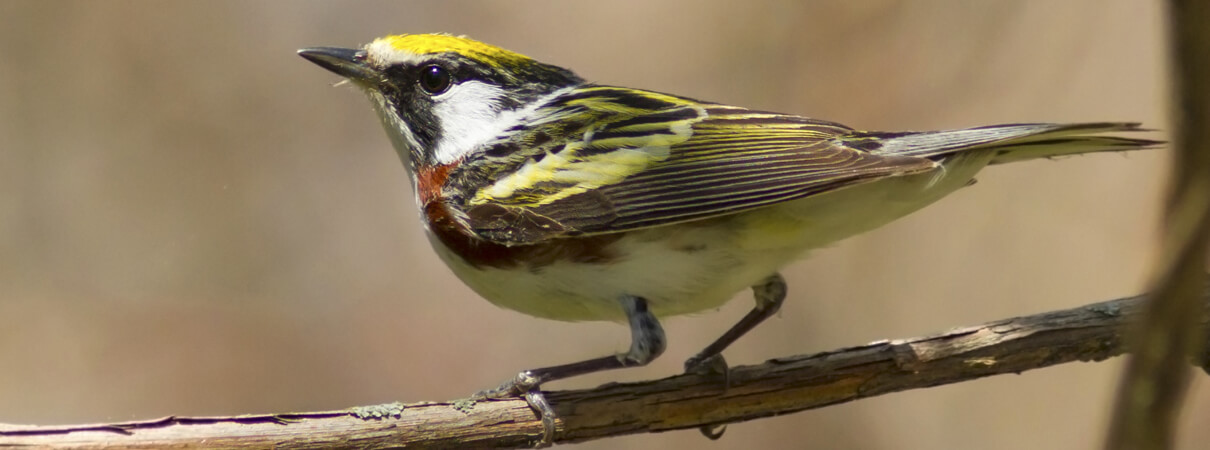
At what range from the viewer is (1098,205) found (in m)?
5.55

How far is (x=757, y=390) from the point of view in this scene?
3344mm

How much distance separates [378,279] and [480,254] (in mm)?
2600

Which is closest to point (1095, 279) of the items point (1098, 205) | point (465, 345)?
point (1098, 205)

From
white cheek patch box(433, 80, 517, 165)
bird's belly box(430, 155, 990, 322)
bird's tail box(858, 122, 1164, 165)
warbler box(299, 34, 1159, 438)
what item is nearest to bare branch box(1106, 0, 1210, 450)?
bird's tail box(858, 122, 1164, 165)

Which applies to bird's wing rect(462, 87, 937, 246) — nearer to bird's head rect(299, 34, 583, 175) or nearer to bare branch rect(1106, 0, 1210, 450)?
bird's head rect(299, 34, 583, 175)

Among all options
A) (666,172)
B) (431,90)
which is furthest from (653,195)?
(431,90)

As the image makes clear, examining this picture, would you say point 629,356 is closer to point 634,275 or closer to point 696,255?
point 634,275

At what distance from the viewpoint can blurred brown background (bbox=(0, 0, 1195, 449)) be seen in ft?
18.1

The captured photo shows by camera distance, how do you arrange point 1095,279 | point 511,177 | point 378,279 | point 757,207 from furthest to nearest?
1. point 378,279
2. point 1095,279
3. point 511,177
4. point 757,207

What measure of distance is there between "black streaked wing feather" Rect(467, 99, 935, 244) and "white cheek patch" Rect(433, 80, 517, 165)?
409 mm

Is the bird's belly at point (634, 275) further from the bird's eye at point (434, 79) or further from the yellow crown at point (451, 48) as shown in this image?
the yellow crown at point (451, 48)

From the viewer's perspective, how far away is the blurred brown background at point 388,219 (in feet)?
18.1

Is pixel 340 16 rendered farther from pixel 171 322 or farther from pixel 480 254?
pixel 480 254

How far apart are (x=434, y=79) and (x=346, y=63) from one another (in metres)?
0.33
